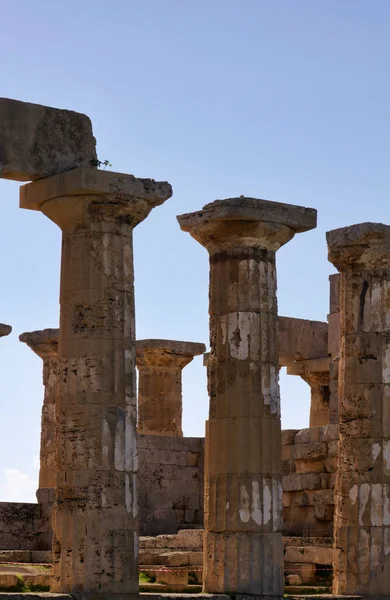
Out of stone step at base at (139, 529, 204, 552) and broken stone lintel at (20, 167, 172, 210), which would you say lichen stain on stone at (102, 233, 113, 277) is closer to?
broken stone lintel at (20, 167, 172, 210)

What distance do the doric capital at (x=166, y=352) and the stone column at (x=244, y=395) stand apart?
14.7 meters

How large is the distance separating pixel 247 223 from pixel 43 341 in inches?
611

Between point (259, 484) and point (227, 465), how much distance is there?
0.65 meters

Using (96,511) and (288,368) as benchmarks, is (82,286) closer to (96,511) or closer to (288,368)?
(96,511)

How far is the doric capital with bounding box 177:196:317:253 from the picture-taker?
1369 inches

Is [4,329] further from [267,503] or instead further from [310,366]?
[267,503]

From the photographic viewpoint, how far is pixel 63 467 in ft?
105

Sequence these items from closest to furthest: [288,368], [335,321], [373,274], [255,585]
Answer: [255,585]
[373,274]
[335,321]
[288,368]

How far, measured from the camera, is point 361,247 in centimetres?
3694

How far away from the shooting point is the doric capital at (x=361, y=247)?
1447 inches

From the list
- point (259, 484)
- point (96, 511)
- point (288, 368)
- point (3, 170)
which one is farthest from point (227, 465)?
point (288, 368)

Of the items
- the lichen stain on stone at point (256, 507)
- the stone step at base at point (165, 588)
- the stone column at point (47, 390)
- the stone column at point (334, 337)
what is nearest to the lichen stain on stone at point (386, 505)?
the lichen stain on stone at point (256, 507)

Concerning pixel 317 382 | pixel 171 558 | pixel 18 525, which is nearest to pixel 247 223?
pixel 171 558

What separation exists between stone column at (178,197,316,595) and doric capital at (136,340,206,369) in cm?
→ 1473
